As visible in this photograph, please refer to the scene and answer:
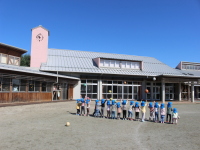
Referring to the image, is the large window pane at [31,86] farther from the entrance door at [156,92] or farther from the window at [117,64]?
the entrance door at [156,92]

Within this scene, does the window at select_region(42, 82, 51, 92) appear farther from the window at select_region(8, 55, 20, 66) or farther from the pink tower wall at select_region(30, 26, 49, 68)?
the pink tower wall at select_region(30, 26, 49, 68)

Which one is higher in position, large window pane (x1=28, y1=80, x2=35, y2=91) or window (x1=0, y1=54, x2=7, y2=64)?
window (x1=0, y1=54, x2=7, y2=64)

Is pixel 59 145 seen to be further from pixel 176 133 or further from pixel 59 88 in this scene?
pixel 59 88

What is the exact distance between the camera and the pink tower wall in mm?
26047

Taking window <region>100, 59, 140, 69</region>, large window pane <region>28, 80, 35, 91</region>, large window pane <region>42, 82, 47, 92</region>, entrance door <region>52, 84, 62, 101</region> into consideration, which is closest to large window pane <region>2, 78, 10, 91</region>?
large window pane <region>28, 80, 35, 91</region>

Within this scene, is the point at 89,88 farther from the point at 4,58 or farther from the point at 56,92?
the point at 4,58

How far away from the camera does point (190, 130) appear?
855 centimetres

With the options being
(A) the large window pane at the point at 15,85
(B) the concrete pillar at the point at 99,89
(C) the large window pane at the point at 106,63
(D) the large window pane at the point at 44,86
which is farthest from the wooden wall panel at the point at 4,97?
(C) the large window pane at the point at 106,63

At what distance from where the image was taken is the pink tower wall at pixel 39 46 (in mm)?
26047

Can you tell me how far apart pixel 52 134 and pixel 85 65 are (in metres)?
20.4

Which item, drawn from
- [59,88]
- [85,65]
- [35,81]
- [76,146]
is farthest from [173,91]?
[76,146]

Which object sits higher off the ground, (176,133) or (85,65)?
(85,65)

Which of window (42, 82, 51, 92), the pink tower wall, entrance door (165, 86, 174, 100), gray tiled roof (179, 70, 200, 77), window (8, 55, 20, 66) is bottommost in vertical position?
entrance door (165, 86, 174, 100)

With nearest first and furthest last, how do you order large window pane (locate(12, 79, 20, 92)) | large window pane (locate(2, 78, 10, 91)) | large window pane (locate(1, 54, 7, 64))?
large window pane (locate(2, 78, 10, 91)) < large window pane (locate(12, 79, 20, 92)) < large window pane (locate(1, 54, 7, 64))
